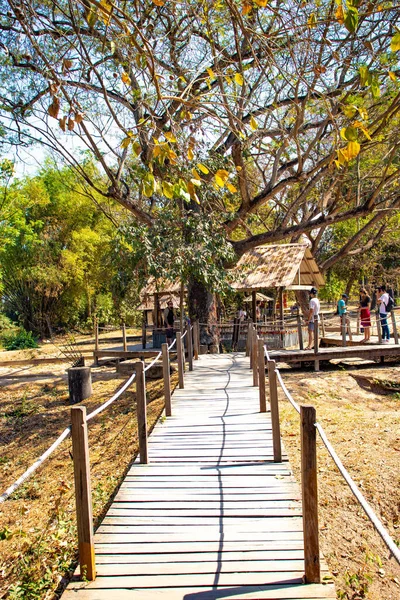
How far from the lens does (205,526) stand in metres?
3.98

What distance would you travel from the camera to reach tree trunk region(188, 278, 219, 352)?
1580 centimetres

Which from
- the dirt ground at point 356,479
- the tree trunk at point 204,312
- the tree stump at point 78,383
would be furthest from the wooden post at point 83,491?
the tree trunk at point 204,312

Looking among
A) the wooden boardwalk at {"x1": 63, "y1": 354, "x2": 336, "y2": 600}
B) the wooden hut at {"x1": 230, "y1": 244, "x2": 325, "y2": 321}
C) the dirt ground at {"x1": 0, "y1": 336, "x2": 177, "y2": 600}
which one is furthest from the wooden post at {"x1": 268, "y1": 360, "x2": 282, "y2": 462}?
the wooden hut at {"x1": 230, "y1": 244, "x2": 325, "y2": 321}

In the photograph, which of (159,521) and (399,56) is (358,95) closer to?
(399,56)

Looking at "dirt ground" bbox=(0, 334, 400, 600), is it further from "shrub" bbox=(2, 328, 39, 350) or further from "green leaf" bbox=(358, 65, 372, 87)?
"shrub" bbox=(2, 328, 39, 350)

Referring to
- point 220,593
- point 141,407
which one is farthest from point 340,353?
point 220,593

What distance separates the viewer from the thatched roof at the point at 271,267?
699 inches

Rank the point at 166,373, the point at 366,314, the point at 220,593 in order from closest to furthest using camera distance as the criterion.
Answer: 1. the point at 220,593
2. the point at 166,373
3. the point at 366,314

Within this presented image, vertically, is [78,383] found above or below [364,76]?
below

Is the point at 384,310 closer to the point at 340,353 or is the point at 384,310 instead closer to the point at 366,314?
the point at 366,314

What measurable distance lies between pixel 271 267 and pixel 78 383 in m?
9.66

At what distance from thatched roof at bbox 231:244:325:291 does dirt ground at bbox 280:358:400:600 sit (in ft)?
22.6

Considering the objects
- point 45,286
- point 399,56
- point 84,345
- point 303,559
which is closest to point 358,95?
point 399,56

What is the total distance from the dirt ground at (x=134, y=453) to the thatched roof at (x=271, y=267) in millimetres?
5258
